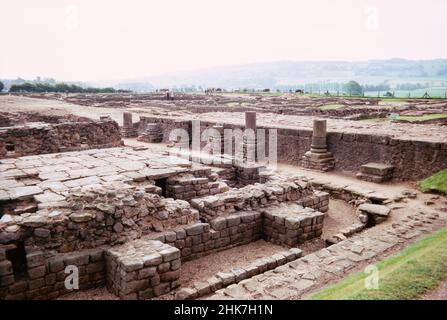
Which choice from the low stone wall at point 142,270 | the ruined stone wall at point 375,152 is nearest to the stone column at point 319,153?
the ruined stone wall at point 375,152

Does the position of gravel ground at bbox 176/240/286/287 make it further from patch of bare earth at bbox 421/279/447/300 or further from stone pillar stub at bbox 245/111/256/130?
stone pillar stub at bbox 245/111/256/130

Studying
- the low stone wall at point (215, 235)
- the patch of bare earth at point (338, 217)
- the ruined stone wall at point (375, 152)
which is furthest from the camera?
the ruined stone wall at point (375, 152)

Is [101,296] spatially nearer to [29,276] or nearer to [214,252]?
[29,276]

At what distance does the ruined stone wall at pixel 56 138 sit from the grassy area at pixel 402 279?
12.9 meters

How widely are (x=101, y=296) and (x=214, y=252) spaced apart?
241 cm

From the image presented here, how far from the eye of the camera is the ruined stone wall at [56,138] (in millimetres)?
13852

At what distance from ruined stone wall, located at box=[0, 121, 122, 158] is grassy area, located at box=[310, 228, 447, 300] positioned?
506 inches

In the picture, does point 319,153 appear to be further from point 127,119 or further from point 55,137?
point 127,119

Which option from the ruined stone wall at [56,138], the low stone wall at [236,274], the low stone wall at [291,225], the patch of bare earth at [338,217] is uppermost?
the ruined stone wall at [56,138]

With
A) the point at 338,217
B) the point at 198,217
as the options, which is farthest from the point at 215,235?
the point at 338,217

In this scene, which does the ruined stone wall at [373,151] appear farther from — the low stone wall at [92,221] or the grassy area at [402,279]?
the low stone wall at [92,221]

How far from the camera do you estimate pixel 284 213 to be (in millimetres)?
8242

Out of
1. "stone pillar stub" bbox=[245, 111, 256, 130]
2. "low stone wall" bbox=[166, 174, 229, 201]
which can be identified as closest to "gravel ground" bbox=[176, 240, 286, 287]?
"low stone wall" bbox=[166, 174, 229, 201]
